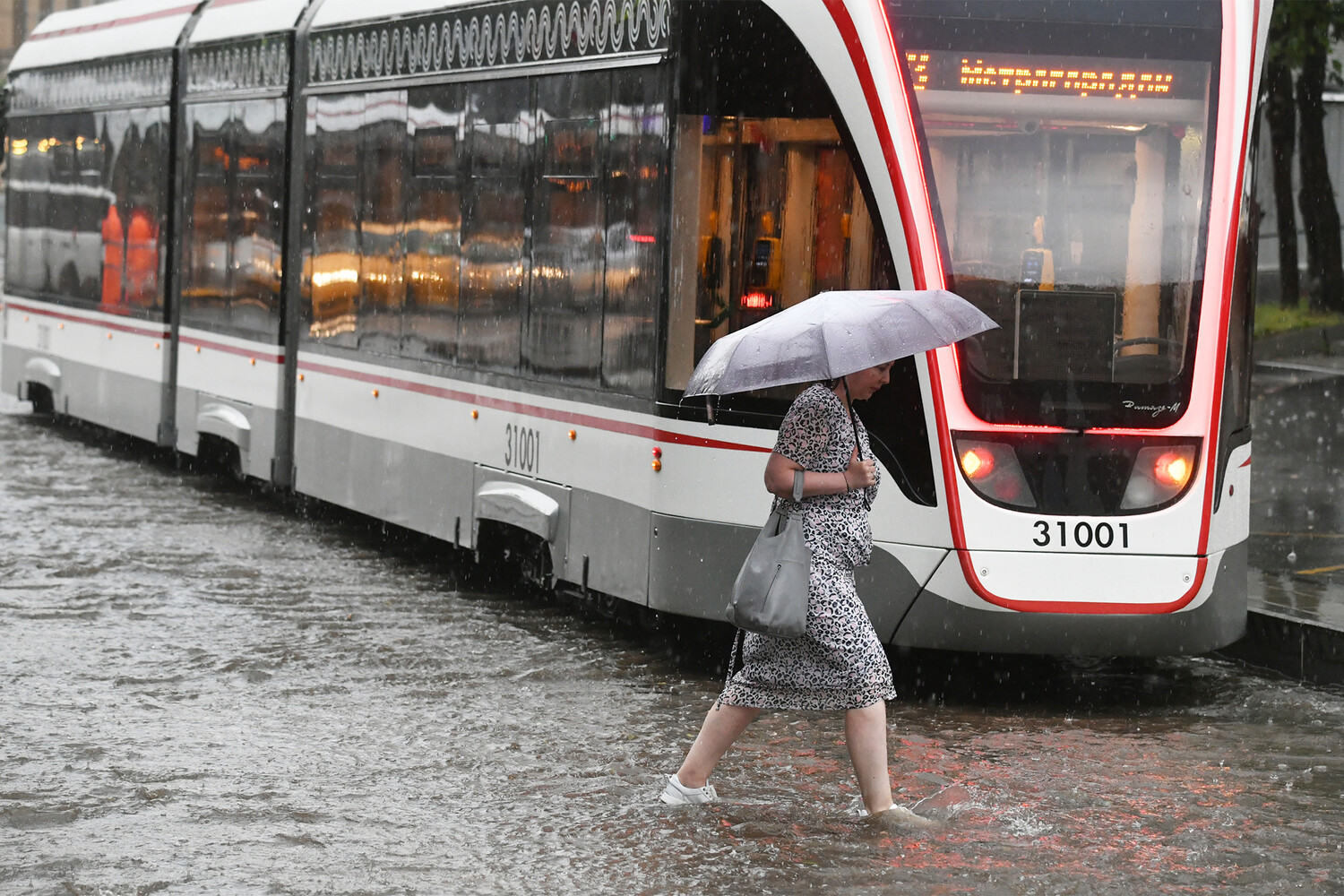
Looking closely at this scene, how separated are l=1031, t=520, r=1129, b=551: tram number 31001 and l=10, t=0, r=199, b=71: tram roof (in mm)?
10046

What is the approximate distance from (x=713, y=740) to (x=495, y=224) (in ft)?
15.4

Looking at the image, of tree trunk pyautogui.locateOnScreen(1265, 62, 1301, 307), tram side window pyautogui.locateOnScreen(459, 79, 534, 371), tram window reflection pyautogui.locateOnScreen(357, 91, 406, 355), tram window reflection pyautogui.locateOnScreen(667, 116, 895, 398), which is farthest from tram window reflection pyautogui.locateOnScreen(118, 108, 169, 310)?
tree trunk pyautogui.locateOnScreen(1265, 62, 1301, 307)

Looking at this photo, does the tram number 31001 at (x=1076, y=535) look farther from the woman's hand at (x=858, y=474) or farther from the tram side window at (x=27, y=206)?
the tram side window at (x=27, y=206)

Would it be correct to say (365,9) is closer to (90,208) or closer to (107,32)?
(107,32)

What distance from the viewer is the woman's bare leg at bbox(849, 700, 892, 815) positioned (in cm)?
674

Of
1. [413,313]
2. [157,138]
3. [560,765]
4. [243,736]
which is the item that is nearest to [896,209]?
[560,765]

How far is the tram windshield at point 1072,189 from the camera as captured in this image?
8.62 metres

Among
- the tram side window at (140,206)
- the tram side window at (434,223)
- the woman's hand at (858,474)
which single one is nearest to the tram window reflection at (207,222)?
the tram side window at (140,206)

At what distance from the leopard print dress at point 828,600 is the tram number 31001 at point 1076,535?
1.91 meters

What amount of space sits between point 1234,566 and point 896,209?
Result: 6.73ft

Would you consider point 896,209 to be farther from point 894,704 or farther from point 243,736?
point 243,736

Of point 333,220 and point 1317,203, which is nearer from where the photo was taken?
point 333,220

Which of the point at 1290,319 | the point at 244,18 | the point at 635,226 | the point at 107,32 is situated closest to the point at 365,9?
the point at 244,18

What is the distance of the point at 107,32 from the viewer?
61.2 feet
